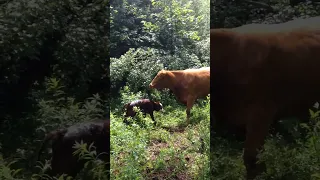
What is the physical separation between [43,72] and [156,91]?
0.79m

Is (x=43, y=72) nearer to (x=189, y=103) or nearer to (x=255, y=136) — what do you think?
(x=189, y=103)

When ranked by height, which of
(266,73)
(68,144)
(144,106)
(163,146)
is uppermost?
(266,73)

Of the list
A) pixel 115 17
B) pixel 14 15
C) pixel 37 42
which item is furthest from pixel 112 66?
pixel 14 15

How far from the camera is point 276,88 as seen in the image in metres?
2.45

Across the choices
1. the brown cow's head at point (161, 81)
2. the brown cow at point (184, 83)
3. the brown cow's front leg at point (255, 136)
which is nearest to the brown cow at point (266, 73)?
the brown cow's front leg at point (255, 136)

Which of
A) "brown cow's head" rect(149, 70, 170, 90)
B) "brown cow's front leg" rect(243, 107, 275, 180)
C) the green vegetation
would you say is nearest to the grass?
the green vegetation

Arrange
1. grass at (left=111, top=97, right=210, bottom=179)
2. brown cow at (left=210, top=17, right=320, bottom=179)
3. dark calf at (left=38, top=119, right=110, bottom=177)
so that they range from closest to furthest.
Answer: brown cow at (left=210, top=17, right=320, bottom=179), dark calf at (left=38, top=119, right=110, bottom=177), grass at (left=111, top=97, right=210, bottom=179)

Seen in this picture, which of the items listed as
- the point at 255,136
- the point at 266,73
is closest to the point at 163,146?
the point at 255,136

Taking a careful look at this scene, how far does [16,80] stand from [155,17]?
1024 mm

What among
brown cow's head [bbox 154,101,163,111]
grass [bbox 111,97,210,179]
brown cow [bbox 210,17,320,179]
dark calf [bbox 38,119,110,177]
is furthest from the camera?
brown cow's head [bbox 154,101,163,111]

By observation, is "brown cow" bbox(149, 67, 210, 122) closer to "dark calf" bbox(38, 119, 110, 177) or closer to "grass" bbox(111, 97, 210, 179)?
"grass" bbox(111, 97, 210, 179)

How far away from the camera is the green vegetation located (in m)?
2.75

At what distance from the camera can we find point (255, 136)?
2.53 metres

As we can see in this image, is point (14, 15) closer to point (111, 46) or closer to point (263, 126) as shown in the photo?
point (111, 46)
